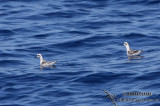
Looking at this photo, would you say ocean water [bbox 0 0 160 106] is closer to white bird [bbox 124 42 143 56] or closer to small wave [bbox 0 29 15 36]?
small wave [bbox 0 29 15 36]

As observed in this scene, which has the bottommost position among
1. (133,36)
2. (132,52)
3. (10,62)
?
(132,52)

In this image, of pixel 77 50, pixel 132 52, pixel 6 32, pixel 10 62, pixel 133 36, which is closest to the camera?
pixel 10 62

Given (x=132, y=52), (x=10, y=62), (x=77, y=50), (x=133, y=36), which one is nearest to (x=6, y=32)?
(x=77, y=50)

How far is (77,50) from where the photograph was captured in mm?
36531

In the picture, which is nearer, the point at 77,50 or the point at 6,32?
the point at 77,50

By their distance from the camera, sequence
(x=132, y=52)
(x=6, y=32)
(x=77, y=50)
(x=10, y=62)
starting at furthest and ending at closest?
(x=6, y=32)
(x=77, y=50)
(x=132, y=52)
(x=10, y=62)

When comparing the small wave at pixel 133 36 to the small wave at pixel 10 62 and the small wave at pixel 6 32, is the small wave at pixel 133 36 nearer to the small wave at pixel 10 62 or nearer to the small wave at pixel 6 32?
the small wave at pixel 6 32

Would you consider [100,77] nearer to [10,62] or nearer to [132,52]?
[132,52]

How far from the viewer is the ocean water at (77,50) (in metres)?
27.5

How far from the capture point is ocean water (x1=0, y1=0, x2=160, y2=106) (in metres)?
27.5

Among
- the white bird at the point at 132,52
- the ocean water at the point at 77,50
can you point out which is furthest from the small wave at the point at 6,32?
the white bird at the point at 132,52

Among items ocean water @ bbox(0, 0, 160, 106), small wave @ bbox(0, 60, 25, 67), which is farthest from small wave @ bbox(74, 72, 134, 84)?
small wave @ bbox(0, 60, 25, 67)

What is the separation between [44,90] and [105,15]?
1814 centimetres

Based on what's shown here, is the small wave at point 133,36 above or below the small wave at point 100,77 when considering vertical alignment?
above
